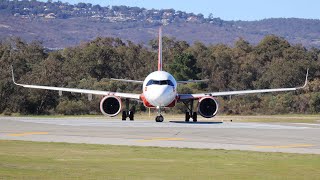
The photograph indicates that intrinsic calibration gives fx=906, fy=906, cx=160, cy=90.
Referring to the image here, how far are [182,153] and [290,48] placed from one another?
116766mm

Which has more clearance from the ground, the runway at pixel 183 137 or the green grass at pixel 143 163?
the green grass at pixel 143 163

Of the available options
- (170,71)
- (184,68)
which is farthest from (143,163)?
(184,68)

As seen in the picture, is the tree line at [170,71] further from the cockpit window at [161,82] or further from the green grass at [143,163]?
the green grass at [143,163]

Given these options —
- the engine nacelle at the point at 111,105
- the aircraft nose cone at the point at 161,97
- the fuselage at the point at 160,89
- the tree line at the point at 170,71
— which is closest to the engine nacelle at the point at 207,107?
the fuselage at the point at 160,89

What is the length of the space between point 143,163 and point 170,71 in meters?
89.8

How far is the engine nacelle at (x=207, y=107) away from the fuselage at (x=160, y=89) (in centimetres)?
197

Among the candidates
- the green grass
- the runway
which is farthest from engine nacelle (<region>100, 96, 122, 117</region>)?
the green grass

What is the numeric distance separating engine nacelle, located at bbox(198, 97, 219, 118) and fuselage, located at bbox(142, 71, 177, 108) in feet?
6.46

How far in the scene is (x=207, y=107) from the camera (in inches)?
2172

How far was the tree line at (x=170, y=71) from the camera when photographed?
85500mm

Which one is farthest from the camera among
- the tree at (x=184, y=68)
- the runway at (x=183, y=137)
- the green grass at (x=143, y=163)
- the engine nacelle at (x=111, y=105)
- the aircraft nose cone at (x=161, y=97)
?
the tree at (x=184, y=68)

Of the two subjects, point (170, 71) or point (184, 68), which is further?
point (184, 68)

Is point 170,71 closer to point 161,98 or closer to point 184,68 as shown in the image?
point 184,68

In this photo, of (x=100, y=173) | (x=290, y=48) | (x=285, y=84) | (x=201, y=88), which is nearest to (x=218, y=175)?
(x=100, y=173)
